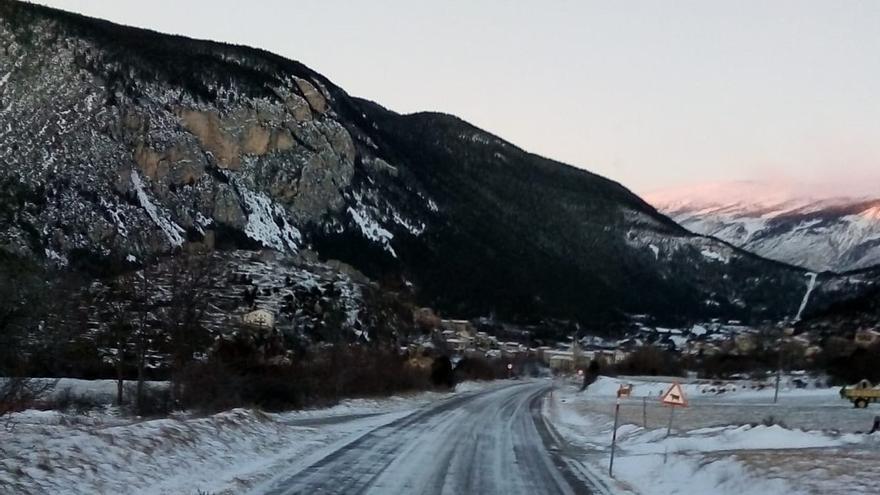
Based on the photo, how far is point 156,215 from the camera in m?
113

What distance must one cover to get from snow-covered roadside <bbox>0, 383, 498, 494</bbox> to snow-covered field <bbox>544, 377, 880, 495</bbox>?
742cm

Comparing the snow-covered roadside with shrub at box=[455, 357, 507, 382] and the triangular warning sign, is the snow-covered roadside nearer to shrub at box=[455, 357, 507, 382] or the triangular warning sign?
the triangular warning sign

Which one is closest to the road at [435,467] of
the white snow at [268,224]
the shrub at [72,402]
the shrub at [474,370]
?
the shrub at [72,402]

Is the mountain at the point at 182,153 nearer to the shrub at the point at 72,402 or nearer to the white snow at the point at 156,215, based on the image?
the white snow at the point at 156,215

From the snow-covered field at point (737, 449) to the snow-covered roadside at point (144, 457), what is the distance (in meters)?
7.42

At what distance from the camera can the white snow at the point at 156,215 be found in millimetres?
110500

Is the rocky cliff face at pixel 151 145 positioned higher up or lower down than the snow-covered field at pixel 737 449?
higher up

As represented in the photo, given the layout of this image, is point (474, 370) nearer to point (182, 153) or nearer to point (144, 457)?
point (182, 153)

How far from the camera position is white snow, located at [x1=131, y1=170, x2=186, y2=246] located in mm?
110500

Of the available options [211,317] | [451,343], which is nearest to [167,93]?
[451,343]

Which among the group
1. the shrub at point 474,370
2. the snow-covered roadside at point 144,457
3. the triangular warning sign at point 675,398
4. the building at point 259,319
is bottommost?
the shrub at point 474,370

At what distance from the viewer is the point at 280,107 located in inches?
6432

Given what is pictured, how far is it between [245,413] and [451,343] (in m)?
133

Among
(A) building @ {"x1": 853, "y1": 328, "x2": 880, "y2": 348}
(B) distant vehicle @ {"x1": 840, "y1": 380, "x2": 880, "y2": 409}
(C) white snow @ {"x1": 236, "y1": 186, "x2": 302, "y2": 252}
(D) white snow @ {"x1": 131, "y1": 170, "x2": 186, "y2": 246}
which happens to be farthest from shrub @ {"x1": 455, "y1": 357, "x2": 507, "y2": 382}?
(B) distant vehicle @ {"x1": 840, "y1": 380, "x2": 880, "y2": 409}
